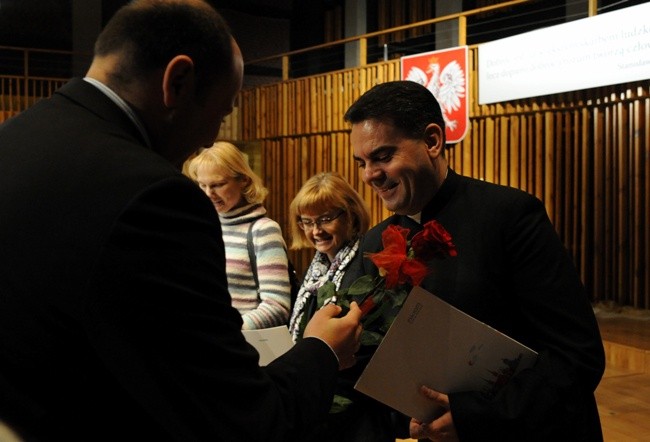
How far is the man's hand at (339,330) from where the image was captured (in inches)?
49.4

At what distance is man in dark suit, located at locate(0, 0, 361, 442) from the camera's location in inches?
34.9

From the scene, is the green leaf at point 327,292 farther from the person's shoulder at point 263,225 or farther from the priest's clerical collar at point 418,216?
the person's shoulder at point 263,225

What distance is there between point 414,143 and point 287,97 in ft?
32.8

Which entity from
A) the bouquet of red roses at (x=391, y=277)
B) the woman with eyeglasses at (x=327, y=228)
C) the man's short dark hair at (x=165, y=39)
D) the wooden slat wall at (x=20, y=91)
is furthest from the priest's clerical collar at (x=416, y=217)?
the wooden slat wall at (x=20, y=91)

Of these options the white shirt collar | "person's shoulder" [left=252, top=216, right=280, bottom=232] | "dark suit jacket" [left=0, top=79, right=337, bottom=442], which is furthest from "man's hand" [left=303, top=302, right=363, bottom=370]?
"person's shoulder" [left=252, top=216, right=280, bottom=232]

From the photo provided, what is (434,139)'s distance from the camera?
1.73 metres

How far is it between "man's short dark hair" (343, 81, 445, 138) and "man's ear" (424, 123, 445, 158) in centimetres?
1

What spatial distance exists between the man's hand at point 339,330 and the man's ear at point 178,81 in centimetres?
47

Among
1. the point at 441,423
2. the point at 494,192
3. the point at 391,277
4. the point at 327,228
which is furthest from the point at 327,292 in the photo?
the point at 327,228

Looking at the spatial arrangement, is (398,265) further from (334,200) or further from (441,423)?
(334,200)

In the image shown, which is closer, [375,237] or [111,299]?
[111,299]

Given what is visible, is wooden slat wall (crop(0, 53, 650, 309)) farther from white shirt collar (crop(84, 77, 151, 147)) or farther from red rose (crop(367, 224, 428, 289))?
white shirt collar (crop(84, 77, 151, 147))

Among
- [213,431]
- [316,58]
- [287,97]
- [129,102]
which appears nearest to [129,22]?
[129,102]

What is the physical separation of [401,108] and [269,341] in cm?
68
